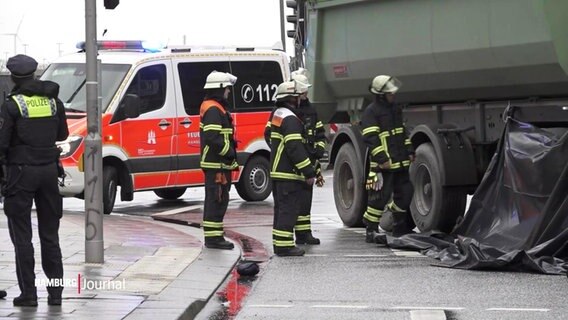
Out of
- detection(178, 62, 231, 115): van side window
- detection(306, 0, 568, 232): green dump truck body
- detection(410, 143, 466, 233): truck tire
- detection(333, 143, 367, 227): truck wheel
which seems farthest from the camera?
detection(178, 62, 231, 115): van side window

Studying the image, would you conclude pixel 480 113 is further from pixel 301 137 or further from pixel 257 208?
pixel 257 208

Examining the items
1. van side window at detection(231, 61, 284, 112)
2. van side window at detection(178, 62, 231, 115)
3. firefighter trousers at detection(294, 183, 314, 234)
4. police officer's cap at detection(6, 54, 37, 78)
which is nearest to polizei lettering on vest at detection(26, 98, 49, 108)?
police officer's cap at detection(6, 54, 37, 78)

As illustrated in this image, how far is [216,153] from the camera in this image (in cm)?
1257

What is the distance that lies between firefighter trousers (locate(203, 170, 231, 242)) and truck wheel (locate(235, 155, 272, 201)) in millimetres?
6777

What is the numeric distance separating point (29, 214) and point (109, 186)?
878cm

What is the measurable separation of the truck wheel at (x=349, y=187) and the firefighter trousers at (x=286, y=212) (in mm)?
3041

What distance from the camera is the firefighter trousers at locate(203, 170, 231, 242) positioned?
41.1ft

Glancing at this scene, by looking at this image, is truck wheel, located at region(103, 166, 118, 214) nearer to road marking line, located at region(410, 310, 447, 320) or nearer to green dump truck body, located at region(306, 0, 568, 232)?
green dump truck body, located at region(306, 0, 568, 232)

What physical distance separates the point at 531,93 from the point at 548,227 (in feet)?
5.95

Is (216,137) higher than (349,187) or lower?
higher

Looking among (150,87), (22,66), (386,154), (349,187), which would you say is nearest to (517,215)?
(386,154)

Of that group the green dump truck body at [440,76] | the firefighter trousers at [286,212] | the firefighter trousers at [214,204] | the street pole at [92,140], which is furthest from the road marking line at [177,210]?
the street pole at [92,140]

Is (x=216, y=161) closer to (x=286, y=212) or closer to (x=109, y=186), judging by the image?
(x=286, y=212)

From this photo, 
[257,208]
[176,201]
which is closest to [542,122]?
[257,208]
